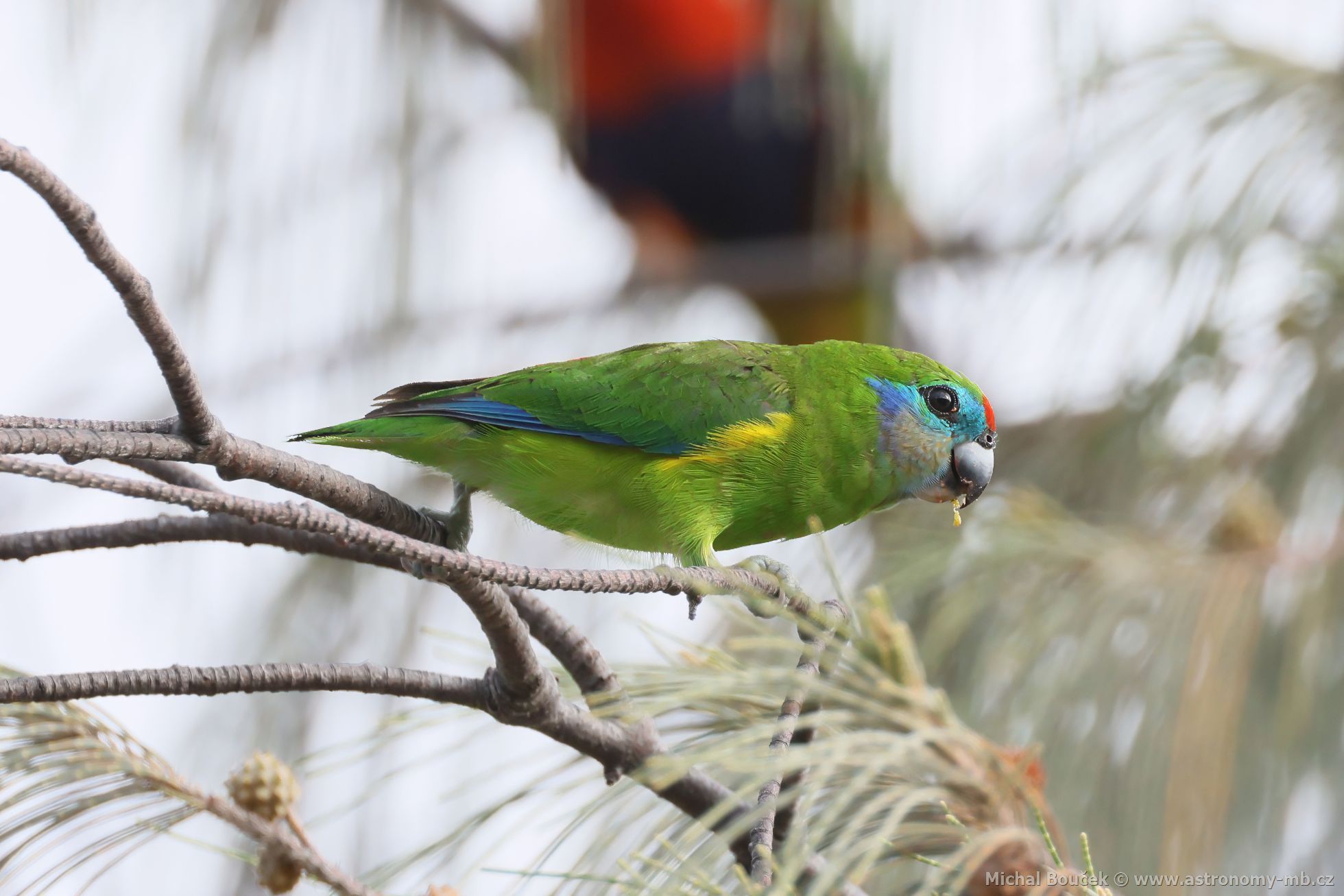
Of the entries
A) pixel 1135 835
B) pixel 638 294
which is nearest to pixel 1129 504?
pixel 1135 835

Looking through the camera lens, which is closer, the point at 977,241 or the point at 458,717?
the point at 458,717

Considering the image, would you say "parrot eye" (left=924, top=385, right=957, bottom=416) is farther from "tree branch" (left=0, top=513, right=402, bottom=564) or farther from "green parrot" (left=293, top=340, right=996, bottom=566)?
"tree branch" (left=0, top=513, right=402, bottom=564)

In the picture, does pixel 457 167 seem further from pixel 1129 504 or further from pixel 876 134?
pixel 1129 504

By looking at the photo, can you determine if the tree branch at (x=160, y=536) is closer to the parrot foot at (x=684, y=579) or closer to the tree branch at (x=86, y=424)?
the tree branch at (x=86, y=424)

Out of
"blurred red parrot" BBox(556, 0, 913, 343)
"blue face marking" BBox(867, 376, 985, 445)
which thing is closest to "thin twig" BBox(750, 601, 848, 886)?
"blue face marking" BBox(867, 376, 985, 445)

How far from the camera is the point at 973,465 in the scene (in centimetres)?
235

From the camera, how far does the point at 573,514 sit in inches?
87.5

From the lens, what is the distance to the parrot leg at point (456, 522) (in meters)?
1.67

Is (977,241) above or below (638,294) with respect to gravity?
above

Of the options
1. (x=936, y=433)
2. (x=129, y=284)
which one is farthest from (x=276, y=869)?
(x=936, y=433)

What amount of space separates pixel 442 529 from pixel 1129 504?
67.0 inches

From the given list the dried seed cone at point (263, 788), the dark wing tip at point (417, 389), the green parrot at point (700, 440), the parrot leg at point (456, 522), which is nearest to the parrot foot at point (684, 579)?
the parrot leg at point (456, 522)

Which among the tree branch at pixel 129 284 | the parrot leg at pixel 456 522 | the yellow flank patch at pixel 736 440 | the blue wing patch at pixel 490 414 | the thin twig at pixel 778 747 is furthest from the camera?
the yellow flank patch at pixel 736 440

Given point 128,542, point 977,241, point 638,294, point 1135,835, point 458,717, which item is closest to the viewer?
point 128,542
